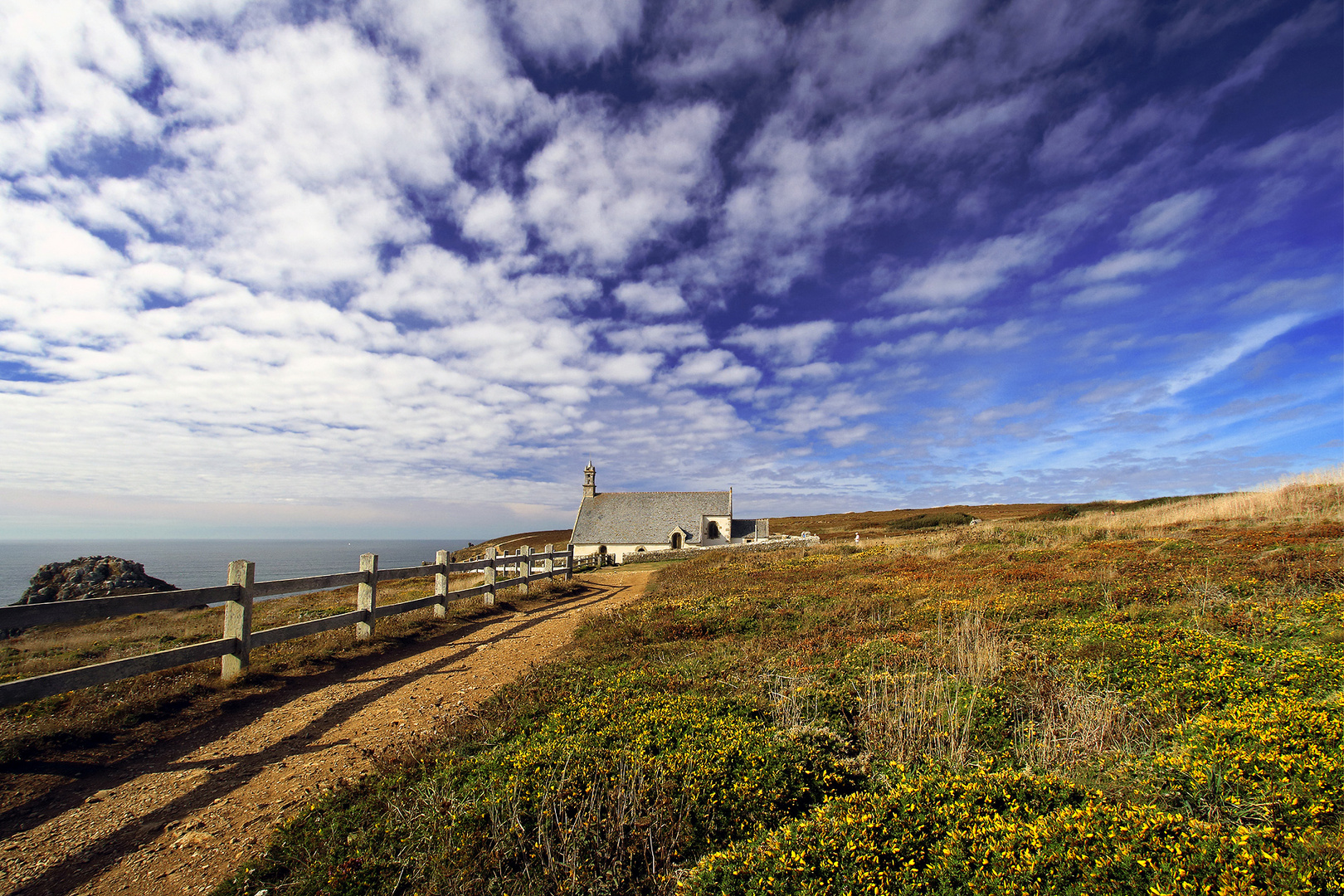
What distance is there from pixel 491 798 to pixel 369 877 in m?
0.85

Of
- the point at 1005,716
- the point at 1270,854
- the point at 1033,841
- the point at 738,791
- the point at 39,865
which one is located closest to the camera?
the point at 1270,854

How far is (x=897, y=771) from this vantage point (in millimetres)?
4707

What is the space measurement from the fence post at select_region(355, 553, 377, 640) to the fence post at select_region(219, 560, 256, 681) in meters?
2.15

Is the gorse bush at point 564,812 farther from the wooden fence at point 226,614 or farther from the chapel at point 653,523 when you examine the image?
the chapel at point 653,523

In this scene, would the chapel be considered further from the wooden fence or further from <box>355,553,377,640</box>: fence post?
<box>355,553,377,640</box>: fence post

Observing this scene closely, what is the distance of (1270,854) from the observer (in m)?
3.07

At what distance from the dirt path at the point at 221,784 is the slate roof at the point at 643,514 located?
37729mm

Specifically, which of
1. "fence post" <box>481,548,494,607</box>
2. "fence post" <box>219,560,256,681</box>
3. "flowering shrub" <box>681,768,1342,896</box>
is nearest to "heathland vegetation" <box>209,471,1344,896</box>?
"flowering shrub" <box>681,768,1342,896</box>

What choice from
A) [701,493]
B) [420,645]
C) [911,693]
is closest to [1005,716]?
[911,693]

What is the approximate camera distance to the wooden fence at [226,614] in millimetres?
5527

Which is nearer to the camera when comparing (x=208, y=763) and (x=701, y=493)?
(x=208, y=763)

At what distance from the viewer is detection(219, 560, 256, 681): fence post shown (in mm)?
7637

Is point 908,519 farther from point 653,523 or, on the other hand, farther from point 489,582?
point 489,582

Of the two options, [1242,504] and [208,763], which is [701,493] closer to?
[1242,504]
